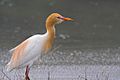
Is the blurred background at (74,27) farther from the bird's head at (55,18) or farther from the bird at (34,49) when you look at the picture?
the bird's head at (55,18)

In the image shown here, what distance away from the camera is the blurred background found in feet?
41.4

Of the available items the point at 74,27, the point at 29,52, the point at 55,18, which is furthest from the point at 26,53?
the point at 74,27

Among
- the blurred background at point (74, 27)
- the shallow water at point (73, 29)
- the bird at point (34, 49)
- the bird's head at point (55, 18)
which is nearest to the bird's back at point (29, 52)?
the bird at point (34, 49)

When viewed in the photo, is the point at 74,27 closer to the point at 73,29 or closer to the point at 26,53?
the point at 73,29

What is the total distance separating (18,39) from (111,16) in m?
5.07

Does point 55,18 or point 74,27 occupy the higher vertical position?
point 74,27

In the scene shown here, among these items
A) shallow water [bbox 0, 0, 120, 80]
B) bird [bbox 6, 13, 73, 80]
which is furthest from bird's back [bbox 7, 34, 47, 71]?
shallow water [bbox 0, 0, 120, 80]

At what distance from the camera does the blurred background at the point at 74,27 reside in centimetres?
1261

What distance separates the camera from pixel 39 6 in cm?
2181

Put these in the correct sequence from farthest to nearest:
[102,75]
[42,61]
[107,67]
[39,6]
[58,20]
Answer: [39,6]
[42,61]
[107,67]
[102,75]
[58,20]

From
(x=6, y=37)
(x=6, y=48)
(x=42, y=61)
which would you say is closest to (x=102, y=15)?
(x=6, y=37)

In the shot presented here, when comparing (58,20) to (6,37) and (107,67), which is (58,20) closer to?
(107,67)

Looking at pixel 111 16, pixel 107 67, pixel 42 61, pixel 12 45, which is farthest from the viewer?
pixel 111 16

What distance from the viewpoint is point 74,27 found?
16625 mm
